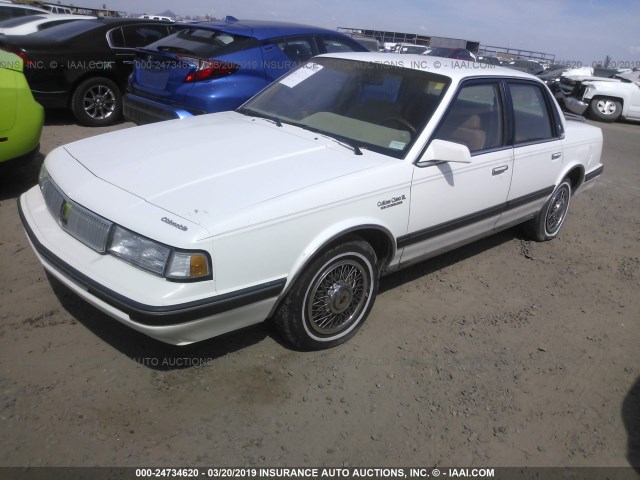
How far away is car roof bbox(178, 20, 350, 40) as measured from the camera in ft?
19.6

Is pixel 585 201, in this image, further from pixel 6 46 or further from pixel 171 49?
pixel 6 46

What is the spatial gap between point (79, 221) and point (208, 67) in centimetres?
331

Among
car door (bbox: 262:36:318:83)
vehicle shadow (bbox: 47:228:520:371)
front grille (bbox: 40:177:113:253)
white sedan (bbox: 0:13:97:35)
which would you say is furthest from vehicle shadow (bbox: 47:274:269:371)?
white sedan (bbox: 0:13:97:35)

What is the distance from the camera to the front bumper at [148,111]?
5254 millimetres

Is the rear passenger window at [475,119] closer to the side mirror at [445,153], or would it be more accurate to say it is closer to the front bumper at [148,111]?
the side mirror at [445,153]

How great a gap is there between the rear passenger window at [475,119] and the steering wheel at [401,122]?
0.17 metres

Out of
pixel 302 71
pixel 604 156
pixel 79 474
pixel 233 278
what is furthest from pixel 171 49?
Result: pixel 604 156

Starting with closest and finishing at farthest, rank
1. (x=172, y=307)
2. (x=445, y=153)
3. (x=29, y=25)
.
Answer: (x=172, y=307)
(x=445, y=153)
(x=29, y=25)

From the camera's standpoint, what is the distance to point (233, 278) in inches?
97.7

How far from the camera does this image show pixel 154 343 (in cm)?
300

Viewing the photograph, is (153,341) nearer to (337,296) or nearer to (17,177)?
(337,296)

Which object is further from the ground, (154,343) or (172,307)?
(172,307)

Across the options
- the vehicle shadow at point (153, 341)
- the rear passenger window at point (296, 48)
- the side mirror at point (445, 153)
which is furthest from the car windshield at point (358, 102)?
the rear passenger window at point (296, 48)

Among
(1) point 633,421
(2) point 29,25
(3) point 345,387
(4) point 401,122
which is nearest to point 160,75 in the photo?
(4) point 401,122
